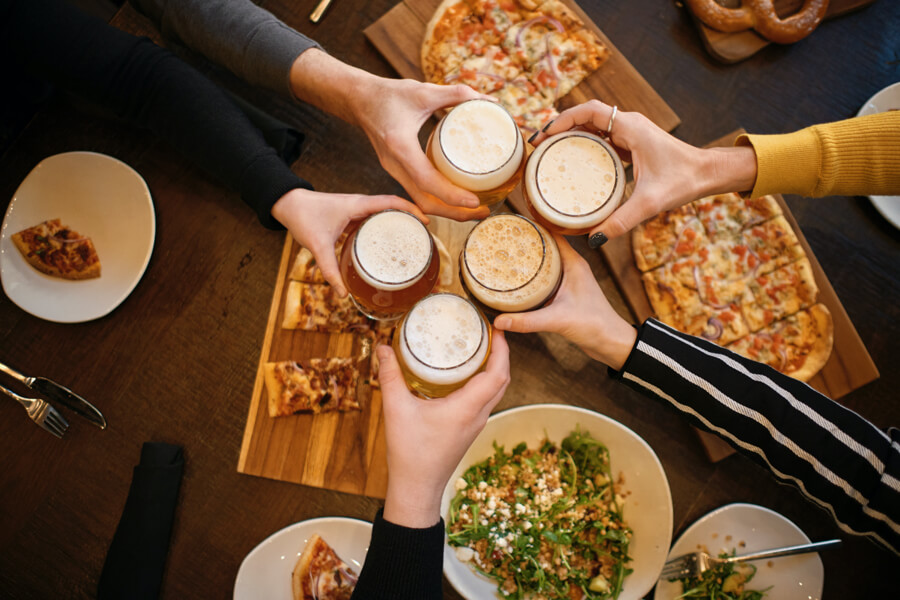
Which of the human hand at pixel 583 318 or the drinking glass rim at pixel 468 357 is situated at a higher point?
the human hand at pixel 583 318

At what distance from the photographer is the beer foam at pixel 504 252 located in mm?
1618

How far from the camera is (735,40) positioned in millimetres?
2516

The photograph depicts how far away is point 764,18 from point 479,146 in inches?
73.7

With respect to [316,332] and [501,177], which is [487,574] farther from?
[501,177]

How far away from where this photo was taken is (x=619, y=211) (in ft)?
5.34

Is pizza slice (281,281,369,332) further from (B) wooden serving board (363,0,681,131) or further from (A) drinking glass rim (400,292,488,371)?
(B) wooden serving board (363,0,681,131)

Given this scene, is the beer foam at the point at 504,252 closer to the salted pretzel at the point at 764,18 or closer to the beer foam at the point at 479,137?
the beer foam at the point at 479,137

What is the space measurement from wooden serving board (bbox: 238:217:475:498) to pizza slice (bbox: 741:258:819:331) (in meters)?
1.38

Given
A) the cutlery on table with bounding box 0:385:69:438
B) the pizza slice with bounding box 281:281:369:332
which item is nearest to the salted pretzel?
the pizza slice with bounding box 281:281:369:332

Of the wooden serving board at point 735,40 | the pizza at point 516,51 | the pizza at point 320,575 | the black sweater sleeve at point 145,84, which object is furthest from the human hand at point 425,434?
the wooden serving board at point 735,40

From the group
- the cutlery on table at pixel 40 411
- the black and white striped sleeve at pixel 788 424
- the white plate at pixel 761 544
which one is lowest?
the cutlery on table at pixel 40 411

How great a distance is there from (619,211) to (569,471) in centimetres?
115

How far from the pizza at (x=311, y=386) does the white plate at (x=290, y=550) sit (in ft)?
1.53

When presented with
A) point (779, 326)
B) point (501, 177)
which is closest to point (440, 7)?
point (501, 177)
